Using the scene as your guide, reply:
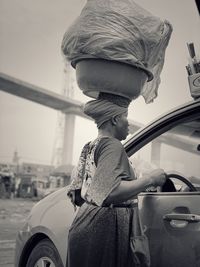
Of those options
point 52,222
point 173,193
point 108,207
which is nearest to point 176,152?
point 173,193

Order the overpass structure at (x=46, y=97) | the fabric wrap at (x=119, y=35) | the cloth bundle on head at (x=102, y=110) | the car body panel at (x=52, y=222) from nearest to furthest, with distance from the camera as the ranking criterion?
the cloth bundle on head at (x=102, y=110) < the fabric wrap at (x=119, y=35) < the car body panel at (x=52, y=222) < the overpass structure at (x=46, y=97)

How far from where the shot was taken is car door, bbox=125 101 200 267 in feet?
7.10

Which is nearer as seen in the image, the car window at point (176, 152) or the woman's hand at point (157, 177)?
the woman's hand at point (157, 177)

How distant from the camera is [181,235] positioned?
85.9 inches

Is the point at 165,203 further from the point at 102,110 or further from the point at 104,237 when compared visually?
the point at 102,110

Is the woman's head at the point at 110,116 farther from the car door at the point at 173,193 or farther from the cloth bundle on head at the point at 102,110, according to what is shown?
the car door at the point at 173,193

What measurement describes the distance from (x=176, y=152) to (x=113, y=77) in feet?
1.91

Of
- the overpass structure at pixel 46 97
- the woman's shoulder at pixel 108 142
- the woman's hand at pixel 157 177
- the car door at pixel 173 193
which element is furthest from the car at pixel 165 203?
the overpass structure at pixel 46 97

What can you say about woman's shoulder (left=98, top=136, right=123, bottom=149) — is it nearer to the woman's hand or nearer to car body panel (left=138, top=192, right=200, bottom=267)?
the woman's hand

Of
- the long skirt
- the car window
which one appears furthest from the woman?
the car window

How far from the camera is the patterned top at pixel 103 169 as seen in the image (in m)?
1.95

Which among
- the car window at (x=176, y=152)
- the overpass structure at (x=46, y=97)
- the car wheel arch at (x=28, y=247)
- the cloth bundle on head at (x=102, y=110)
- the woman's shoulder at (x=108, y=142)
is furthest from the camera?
the overpass structure at (x=46, y=97)

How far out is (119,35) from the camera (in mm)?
2283

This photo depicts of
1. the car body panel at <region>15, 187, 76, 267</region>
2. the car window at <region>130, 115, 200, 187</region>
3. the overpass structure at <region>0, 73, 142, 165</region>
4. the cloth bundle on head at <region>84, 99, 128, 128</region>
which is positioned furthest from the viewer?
the overpass structure at <region>0, 73, 142, 165</region>
